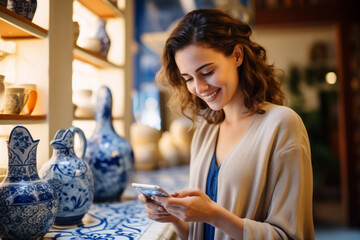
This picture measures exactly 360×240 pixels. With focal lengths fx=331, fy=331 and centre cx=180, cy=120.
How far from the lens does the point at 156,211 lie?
3.94 feet

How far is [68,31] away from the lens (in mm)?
1554

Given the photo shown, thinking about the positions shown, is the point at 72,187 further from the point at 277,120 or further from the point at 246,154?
the point at 277,120

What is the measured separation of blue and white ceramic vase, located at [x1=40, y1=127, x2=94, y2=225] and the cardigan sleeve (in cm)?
63

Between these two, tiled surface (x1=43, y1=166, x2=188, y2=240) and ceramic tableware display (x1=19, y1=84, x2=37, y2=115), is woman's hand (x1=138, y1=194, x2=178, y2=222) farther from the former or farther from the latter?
ceramic tableware display (x1=19, y1=84, x2=37, y2=115)

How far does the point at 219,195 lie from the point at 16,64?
981 mm

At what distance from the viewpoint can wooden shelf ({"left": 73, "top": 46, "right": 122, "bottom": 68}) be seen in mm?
1655

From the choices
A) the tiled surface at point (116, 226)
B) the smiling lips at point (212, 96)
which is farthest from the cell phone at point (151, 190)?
the smiling lips at point (212, 96)

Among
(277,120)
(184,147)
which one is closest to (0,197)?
(277,120)

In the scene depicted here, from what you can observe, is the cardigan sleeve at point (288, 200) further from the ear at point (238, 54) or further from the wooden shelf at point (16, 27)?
the wooden shelf at point (16, 27)

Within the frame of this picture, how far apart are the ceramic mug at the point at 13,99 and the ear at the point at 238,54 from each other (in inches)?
32.3

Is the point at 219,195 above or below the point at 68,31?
below

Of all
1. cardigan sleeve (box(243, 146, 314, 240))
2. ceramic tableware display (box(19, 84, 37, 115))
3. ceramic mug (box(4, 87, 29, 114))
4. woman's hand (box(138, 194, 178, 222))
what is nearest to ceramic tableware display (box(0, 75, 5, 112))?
ceramic mug (box(4, 87, 29, 114))

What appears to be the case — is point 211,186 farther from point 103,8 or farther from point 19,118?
point 103,8

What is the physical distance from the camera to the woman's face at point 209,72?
1178 millimetres
